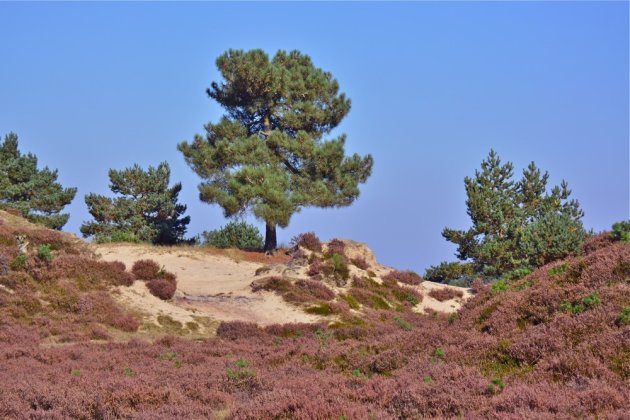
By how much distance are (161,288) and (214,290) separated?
5743 millimetres

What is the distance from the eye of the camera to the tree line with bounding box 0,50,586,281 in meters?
48.2

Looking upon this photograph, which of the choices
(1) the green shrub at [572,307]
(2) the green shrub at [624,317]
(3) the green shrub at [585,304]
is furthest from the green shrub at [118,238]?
(2) the green shrub at [624,317]

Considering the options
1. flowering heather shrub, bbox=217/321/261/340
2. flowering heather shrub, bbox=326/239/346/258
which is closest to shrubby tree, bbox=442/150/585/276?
flowering heather shrub, bbox=326/239/346/258

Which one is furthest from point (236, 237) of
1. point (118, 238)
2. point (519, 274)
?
point (519, 274)

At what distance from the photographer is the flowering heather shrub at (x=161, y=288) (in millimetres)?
27672

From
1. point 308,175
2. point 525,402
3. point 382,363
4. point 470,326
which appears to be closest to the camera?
point 525,402

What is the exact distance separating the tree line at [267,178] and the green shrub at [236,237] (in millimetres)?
2726

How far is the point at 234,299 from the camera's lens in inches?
1188

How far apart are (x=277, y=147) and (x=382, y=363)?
3914 centimetres

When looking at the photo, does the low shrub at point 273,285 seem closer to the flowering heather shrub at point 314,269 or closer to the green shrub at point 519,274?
the flowering heather shrub at point 314,269

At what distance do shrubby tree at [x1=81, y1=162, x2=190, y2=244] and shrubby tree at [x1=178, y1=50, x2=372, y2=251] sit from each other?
16.6ft

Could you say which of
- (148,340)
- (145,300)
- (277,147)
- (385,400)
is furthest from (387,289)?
(385,400)

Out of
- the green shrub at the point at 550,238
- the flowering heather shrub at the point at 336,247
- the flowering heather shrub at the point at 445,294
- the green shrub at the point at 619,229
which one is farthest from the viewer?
the flowering heather shrub at the point at 336,247

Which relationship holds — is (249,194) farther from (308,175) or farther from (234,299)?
(234,299)
